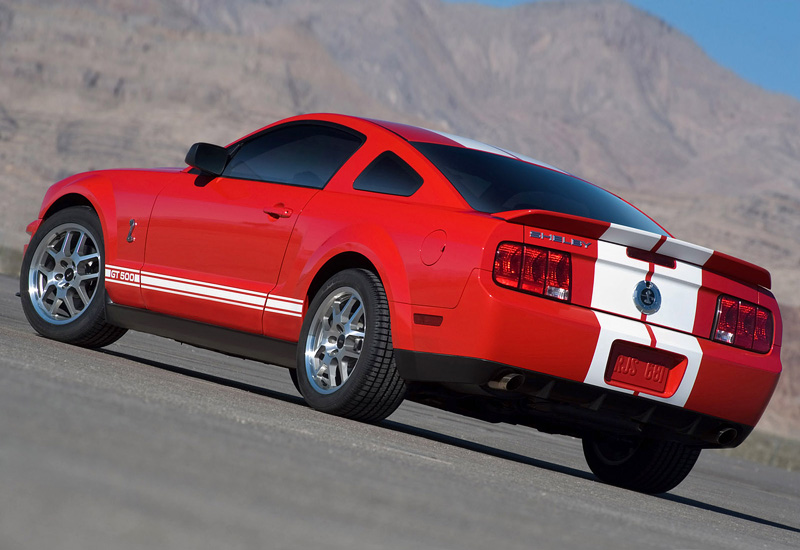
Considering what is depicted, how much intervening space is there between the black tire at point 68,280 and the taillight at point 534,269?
9.25 feet

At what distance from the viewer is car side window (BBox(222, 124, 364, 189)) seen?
6.47m

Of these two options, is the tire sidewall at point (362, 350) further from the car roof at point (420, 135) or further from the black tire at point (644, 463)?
the black tire at point (644, 463)

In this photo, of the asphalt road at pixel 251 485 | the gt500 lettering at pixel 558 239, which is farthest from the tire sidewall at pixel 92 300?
the gt500 lettering at pixel 558 239

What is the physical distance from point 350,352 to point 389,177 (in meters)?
0.89

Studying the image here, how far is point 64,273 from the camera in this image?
7.46m

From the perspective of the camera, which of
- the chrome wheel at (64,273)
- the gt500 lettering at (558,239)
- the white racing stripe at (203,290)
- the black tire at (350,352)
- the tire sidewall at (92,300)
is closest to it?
the gt500 lettering at (558,239)

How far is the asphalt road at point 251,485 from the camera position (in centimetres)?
284

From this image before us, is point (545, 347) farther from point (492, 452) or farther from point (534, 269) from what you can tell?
point (492, 452)

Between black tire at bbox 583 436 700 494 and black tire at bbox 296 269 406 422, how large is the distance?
1385 millimetres

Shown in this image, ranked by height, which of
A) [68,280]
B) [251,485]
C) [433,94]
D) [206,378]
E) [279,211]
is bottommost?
[206,378]

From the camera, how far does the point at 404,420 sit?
8.08 metres

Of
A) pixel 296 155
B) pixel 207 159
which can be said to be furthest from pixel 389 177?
pixel 207 159

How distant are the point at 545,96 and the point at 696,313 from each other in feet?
535

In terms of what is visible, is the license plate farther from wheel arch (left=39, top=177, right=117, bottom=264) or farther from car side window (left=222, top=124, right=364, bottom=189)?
wheel arch (left=39, top=177, right=117, bottom=264)
